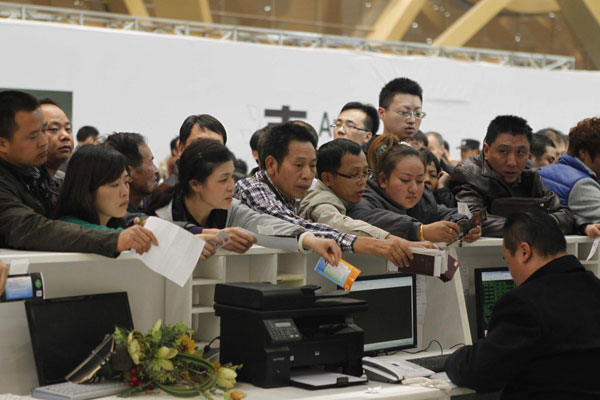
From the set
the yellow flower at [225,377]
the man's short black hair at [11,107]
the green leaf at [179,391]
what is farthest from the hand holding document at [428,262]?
the man's short black hair at [11,107]

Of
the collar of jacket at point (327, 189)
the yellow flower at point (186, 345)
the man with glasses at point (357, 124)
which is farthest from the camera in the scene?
the man with glasses at point (357, 124)

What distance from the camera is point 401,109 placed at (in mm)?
4473

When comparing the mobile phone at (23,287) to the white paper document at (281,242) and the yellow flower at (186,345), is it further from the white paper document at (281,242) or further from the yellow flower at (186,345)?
the white paper document at (281,242)

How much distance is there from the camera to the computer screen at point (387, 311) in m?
3.19

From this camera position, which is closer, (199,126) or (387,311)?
(387,311)

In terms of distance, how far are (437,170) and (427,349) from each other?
3.87 ft

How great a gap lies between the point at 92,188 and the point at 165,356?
0.67 metres

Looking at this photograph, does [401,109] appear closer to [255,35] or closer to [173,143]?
[173,143]

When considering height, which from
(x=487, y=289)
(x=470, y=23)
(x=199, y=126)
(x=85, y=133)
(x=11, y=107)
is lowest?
(x=487, y=289)

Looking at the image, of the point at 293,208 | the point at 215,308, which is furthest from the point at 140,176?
the point at 215,308

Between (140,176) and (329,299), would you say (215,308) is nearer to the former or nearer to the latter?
(329,299)

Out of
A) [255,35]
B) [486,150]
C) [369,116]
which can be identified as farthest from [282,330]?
[255,35]

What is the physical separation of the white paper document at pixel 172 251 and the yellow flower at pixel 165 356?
8.5 inches

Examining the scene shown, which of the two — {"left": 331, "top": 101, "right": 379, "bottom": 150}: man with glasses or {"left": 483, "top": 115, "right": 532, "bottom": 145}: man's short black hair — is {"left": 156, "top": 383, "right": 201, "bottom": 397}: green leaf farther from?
{"left": 331, "top": 101, "right": 379, "bottom": 150}: man with glasses
